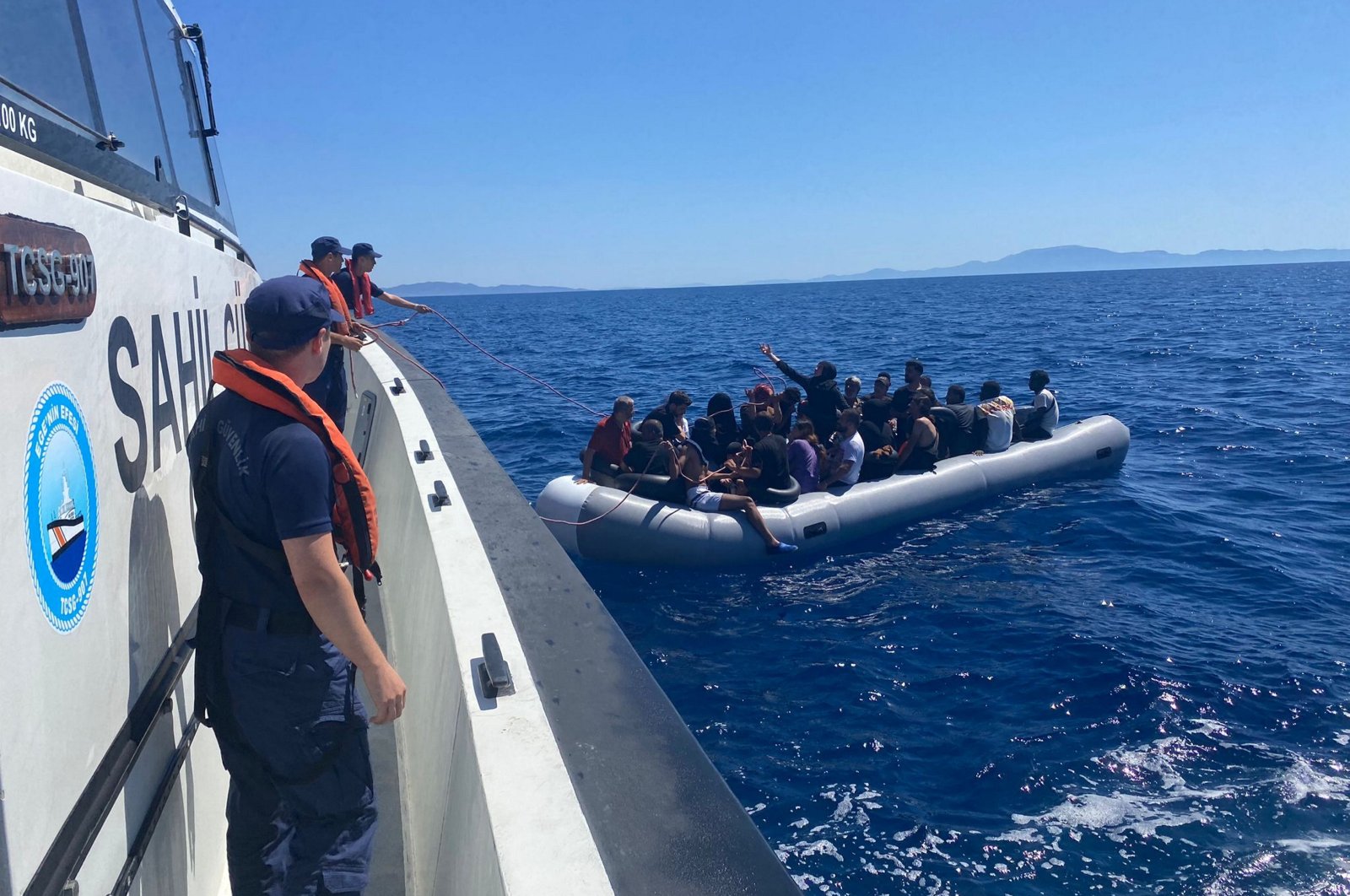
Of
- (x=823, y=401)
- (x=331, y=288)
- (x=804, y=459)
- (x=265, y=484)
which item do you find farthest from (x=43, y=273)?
(x=823, y=401)

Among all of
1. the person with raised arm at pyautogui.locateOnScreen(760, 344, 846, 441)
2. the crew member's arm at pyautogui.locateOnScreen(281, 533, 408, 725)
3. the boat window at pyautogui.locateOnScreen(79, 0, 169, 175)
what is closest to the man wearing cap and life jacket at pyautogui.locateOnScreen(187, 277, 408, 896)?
the crew member's arm at pyautogui.locateOnScreen(281, 533, 408, 725)

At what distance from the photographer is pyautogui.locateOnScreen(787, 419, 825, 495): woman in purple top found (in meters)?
8.93

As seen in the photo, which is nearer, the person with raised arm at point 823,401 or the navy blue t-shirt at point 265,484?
the navy blue t-shirt at point 265,484

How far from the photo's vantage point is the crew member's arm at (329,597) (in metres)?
1.68

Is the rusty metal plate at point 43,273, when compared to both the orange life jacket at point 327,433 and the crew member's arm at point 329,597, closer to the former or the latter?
the orange life jacket at point 327,433

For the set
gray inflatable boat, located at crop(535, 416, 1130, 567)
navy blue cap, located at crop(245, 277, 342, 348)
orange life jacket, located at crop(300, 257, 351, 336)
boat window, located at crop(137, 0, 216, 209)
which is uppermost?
boat window, located at crop(137, 0, 216, 209)

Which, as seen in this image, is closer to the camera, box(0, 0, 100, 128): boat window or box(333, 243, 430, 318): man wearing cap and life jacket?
box(0, 0, 100, 128): boat window

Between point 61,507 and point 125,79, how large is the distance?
2036 millimetres

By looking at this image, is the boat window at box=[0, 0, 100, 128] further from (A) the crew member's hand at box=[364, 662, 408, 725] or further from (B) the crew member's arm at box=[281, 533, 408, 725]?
(A) the crew member's hand at box=[364, 662, 408, 725]

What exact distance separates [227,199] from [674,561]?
469cm

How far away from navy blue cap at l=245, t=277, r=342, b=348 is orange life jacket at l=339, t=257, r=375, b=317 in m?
4.42

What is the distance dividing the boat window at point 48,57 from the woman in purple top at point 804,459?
7.28 metres

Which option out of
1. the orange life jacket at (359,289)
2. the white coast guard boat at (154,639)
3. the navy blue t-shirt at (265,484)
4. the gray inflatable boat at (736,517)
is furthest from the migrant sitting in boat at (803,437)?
the navy blue t-shirt at (265,484)

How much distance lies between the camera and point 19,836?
1.22 meters
